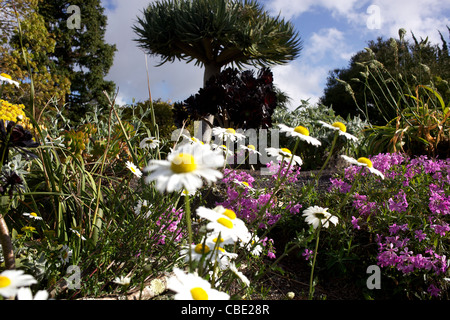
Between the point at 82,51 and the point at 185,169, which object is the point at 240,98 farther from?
the point at 82,51

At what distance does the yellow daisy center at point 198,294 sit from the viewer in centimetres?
64

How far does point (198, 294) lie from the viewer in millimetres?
646

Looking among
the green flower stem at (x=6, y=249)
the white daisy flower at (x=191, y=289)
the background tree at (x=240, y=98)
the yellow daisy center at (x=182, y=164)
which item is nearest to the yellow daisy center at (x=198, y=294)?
the white daisy flower at (x=191, y=289)

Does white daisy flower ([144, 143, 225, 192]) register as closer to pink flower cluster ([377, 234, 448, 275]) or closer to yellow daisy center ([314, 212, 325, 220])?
yellow daisy center ([314, 212, 325, 220])

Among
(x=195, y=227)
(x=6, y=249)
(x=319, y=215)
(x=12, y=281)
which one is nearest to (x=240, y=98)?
(x=195, y=227)

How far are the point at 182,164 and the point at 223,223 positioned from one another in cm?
20

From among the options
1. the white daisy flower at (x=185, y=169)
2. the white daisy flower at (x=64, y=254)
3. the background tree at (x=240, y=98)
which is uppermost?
the background tree at (x=240, y=98)

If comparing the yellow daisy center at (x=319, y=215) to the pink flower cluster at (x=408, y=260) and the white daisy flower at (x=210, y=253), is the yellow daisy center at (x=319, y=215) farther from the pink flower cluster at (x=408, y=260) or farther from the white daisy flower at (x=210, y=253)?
the pink flower cluster at (x=408, y=260)

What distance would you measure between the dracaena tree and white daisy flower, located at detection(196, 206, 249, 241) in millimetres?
8454

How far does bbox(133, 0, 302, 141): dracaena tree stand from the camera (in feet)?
32.7

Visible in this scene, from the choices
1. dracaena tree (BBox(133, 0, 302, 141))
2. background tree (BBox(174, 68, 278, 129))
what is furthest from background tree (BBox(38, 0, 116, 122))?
background tree (BBox(174, 68, 278, 129))

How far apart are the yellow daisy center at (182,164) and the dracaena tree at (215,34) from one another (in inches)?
339
